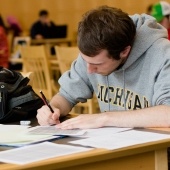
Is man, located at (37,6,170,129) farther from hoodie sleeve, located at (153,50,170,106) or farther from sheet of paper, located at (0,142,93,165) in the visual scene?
sheet of paper, located at (0,142,93,165)

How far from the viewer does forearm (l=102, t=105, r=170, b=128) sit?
6.35 ft

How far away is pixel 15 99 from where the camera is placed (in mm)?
2283

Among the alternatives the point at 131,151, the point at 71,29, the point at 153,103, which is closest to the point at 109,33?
the point at 153,103

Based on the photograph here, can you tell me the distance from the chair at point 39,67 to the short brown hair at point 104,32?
3.03 m

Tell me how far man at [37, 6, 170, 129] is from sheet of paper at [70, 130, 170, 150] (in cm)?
13

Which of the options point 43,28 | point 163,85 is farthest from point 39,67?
point 43,28

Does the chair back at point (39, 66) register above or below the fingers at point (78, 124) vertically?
below

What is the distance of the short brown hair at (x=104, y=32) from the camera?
2.00m

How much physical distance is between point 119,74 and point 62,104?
28 cm

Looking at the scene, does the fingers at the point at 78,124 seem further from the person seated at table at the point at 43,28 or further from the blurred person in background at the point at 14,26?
the blurred person in background at the point at 14,26

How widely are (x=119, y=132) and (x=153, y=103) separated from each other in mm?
330

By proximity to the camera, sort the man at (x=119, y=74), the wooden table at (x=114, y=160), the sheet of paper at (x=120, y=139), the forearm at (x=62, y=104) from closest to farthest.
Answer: the wooden table at (x=114, y=160) < the sheet of paper at (x=120, y=139) < the man at (x=119, y=74) < the forearm at (x=62, y=104)

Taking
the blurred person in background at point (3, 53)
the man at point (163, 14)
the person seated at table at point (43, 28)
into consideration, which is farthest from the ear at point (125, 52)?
the person seated at table at point (43, 28)

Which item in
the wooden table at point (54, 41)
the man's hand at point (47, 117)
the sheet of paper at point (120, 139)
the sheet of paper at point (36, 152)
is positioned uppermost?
the sheet of paper at point (36, 152)
